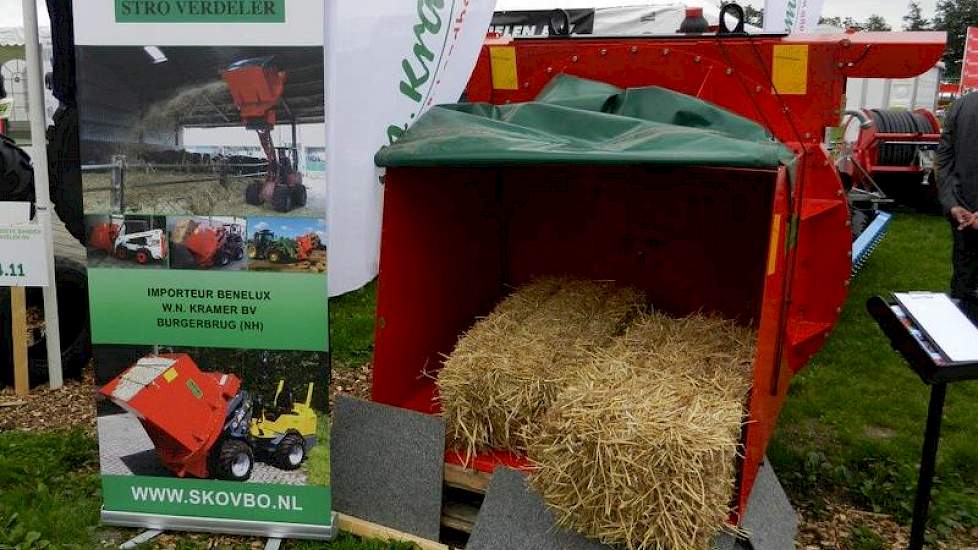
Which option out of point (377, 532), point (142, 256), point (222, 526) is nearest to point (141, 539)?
point (222, 526)

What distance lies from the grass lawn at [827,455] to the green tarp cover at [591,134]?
1279mm

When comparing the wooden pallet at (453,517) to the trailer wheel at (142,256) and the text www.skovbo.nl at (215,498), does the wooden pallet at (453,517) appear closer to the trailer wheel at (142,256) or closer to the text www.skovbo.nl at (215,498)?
the text www.skovbo.nl at (215,498)

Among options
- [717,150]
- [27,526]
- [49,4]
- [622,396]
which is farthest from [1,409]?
[717,150]

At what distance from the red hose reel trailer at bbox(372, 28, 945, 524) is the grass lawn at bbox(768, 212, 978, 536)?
0.57 metres

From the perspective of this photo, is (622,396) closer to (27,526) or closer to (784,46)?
(784,46)

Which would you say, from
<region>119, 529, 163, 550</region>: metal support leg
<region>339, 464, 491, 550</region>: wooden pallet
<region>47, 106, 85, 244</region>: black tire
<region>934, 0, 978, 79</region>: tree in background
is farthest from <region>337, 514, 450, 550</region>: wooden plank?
<region>934, 0, 978, 79</region>: tree in background

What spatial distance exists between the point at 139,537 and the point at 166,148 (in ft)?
4.91

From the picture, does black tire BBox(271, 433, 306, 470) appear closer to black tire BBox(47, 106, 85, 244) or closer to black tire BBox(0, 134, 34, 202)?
black tire BBox(47, 106, 85, 244)

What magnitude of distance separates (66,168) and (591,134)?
348cm

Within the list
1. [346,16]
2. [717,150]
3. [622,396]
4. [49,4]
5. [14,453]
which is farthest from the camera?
[49,4]

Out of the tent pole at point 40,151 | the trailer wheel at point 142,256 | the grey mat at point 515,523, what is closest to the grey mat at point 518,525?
the grey mat at point 515,523

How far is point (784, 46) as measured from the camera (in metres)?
3.66

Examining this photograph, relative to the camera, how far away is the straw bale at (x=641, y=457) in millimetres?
2512

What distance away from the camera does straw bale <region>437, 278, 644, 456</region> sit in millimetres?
3115
